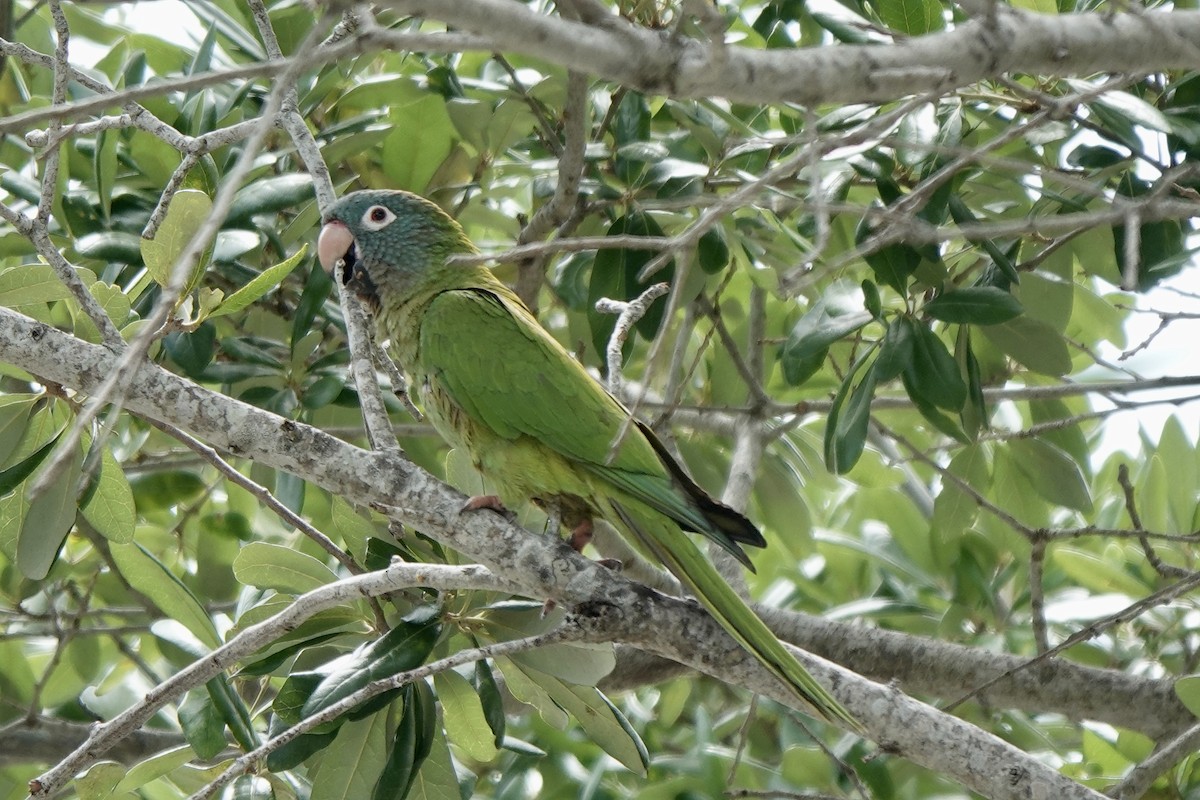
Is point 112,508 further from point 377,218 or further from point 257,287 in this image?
point 377,218

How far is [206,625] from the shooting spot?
2848 mm

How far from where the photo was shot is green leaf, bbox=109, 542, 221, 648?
109 inches

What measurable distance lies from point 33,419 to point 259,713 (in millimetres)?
970

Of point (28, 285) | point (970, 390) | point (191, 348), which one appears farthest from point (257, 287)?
point (970, 390)

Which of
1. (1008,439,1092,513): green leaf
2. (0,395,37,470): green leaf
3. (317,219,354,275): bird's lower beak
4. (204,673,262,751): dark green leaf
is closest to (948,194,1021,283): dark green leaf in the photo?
(1008,439,1092,513): green leaf

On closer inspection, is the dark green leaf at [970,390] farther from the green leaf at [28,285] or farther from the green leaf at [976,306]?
the green leaf at [28,285]

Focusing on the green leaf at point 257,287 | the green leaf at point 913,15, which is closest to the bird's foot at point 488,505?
the green leaf at point 257,287

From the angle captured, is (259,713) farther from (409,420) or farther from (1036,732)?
(1036,732)

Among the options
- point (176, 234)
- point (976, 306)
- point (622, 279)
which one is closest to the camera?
point (176, 234)

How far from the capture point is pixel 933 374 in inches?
123

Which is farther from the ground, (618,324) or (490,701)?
(618,324)

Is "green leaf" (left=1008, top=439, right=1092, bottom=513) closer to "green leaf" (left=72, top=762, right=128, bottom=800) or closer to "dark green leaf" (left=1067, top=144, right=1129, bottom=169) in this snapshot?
"dark green leaf" (left=1067, top=144, right=1129, bottom=169)

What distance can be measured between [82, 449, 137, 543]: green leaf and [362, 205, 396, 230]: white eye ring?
1.14 meters

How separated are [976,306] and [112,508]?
234cm
